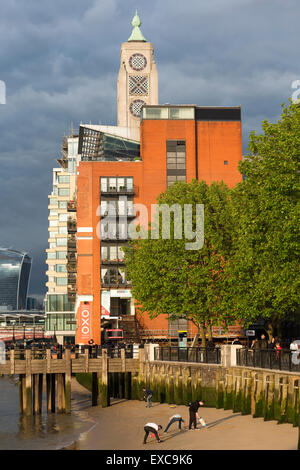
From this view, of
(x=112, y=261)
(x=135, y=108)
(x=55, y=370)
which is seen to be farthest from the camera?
(x=135, y=108)

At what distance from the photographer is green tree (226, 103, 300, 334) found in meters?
41.3

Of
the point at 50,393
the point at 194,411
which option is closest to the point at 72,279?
the point at 50,393

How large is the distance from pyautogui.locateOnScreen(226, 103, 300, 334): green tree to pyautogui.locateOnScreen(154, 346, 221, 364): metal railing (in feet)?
13.8

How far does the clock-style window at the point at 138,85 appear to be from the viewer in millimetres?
155375

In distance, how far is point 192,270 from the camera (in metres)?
56.8

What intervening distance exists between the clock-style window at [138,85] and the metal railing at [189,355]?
110296mm

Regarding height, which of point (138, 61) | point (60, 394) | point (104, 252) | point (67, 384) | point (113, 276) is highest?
point (138, 61)

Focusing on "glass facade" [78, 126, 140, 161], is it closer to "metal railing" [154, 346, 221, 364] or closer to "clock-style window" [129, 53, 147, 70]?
"metal railing" [154, 346, 221, 364]

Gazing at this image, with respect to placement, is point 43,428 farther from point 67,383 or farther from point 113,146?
point 113,146

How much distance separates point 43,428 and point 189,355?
11.6 metres
